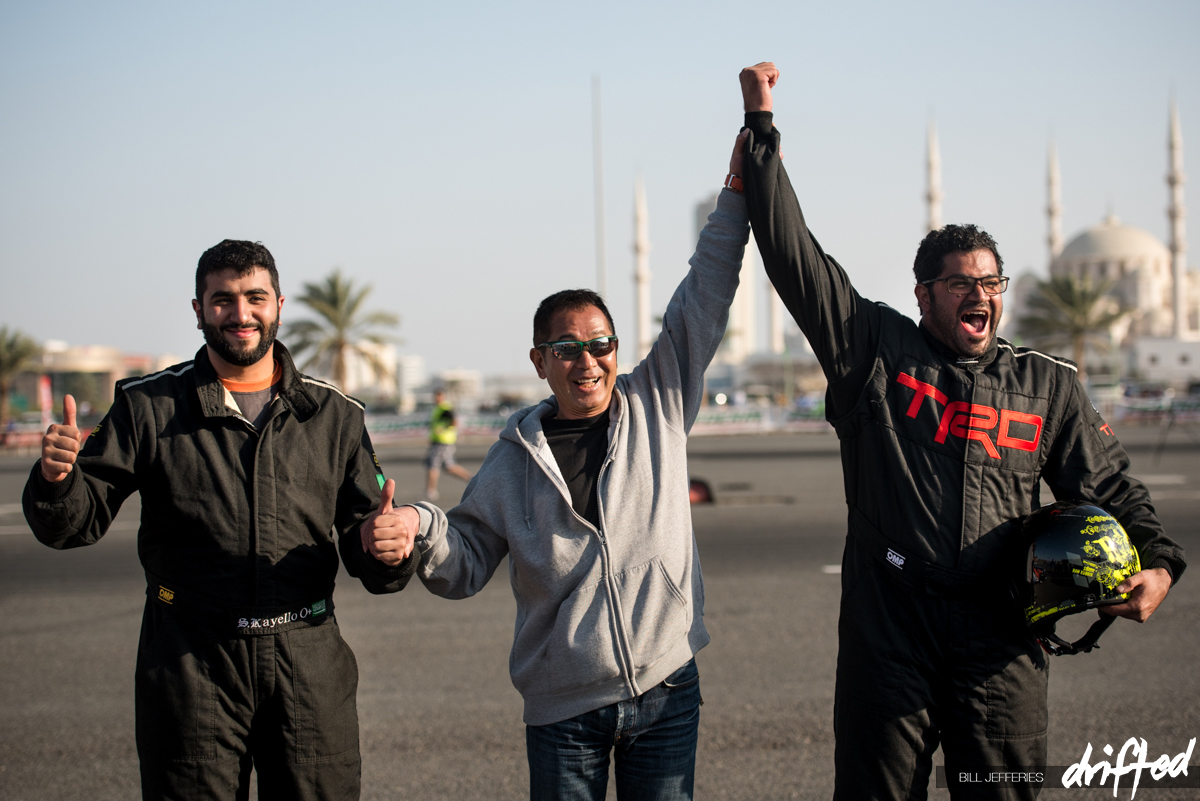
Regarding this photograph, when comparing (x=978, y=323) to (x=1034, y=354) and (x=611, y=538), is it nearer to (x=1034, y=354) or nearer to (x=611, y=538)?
(x=1034, y=354)

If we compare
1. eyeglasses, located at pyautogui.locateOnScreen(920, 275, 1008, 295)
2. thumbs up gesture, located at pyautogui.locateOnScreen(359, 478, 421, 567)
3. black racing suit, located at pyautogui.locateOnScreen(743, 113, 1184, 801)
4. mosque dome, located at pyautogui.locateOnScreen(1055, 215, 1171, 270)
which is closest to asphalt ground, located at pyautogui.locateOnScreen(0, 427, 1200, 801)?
black racing suit, located at pyautogui.locateOnScreen(743, 113, 1184, 801)

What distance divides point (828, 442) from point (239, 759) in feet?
84.1

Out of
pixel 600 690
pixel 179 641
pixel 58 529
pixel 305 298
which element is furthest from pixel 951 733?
pixel 305 298

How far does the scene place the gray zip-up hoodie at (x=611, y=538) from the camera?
8.36 feet

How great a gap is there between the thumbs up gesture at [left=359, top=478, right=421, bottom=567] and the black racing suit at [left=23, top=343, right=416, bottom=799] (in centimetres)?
6

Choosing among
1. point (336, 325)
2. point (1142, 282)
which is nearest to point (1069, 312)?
point (336, 325)

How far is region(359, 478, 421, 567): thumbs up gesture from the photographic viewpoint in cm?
248

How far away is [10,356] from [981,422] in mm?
46801

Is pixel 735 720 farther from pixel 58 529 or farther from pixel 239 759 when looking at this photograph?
pixel 58 529

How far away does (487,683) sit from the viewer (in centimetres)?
525

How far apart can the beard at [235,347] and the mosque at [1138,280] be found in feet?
245

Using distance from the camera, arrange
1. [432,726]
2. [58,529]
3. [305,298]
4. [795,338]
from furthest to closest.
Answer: [795,338] → [305,298] → [432,726] → [58,529]

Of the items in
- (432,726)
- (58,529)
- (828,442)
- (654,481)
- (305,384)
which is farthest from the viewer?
(828,442)

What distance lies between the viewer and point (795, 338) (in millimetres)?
129250
